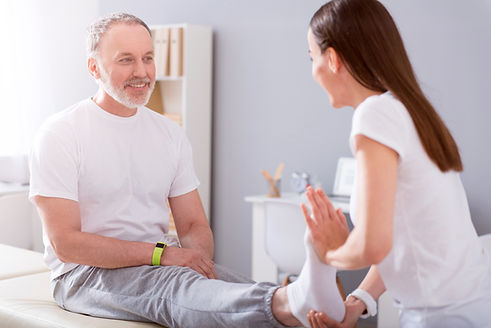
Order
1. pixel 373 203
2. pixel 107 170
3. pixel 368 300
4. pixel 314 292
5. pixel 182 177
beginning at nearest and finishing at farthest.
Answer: pixel 373 203 → pixel 314 292 → pixel 368 300 → pixel 107 170 → pixel 182 177

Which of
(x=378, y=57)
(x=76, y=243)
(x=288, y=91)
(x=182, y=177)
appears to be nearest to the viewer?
(x=378, y=57)

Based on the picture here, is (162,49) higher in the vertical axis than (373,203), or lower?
higher

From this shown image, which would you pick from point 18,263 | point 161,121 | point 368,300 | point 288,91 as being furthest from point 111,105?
point 288,91

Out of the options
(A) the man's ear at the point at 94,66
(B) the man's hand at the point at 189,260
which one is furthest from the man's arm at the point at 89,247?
(A) the man's ear at the point at 94,66

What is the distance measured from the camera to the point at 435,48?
11.2 ft

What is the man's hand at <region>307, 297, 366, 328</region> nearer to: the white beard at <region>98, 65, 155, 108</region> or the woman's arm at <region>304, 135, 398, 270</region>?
the woman's arm at <region>304, 135, 398, 270</region>

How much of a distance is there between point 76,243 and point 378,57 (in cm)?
104

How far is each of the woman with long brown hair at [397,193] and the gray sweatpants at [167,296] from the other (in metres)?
0.30

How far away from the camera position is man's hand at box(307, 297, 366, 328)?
59.1 inches

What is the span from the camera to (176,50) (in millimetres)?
4090

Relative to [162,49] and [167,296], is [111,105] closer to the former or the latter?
[167,296]

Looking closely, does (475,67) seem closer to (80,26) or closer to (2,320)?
(2,320)

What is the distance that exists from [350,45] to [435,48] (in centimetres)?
218

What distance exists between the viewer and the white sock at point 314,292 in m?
1.46
